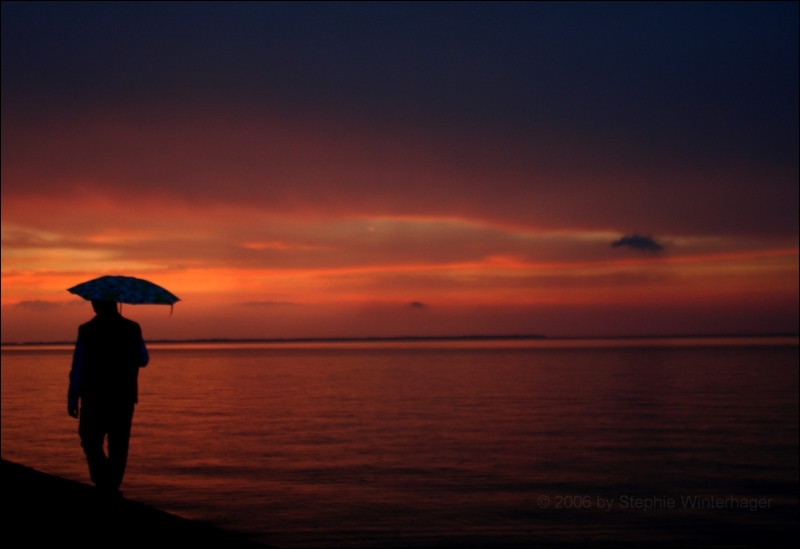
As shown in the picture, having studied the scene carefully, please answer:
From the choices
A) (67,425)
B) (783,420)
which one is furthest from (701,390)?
(67,425)

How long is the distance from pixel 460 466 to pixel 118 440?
18.0 m

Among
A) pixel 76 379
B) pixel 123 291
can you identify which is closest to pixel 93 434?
pixel 76 379

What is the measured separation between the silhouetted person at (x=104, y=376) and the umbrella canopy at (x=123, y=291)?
13 centimetres

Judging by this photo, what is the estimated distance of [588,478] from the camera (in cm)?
2556

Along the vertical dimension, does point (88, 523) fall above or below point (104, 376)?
below

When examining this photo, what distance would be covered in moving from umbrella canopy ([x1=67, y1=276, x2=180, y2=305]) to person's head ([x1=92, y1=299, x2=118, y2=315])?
0.05 meters

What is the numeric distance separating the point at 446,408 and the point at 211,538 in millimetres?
39336

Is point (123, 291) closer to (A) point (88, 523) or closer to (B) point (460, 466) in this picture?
(A) point (88, 523)

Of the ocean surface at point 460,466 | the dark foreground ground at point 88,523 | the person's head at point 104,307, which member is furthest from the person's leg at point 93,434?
the ocean surface at point 460,466

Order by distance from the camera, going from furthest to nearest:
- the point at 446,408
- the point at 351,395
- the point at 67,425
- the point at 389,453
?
the point at 351,395, the point at 446,408, the point at 67,425, the point at 389,453

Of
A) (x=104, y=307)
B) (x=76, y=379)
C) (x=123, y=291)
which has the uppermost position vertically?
(x=123, y=291)

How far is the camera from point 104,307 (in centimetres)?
1091

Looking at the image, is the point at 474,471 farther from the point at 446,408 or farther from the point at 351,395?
the point at 351,395

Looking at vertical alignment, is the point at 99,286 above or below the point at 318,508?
above
